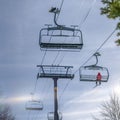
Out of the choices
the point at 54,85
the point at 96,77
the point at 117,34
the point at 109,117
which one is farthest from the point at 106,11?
the point at 109,117

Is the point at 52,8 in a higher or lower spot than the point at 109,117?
higher

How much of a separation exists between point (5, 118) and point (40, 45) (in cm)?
6311

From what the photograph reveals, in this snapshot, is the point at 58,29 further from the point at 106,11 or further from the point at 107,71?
the point at 107,71

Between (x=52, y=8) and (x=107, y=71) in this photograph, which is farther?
(x=107, y=71)

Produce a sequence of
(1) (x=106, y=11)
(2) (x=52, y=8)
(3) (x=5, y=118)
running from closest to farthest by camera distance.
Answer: (1) (x=106, y=11), (2) (x=52, y=8), (3) (x=5, y=118)

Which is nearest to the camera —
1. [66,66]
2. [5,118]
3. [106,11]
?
[106,11]

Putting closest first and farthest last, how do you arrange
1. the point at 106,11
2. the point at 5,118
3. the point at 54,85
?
1. the point at 106,11
2. the point at 54,85
3. the point at 5,118

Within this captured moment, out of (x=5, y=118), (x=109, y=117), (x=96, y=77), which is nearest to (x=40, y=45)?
(x=96, y=77)

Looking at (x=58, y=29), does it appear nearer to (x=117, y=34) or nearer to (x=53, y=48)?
(x=53, y=48)

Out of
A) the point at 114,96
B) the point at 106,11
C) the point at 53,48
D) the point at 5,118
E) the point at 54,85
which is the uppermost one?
the point at 106,11

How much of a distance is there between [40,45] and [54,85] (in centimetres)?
1644

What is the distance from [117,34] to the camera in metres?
13.7

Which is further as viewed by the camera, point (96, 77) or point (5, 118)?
point (5, 118)

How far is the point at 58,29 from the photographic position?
1830cm
